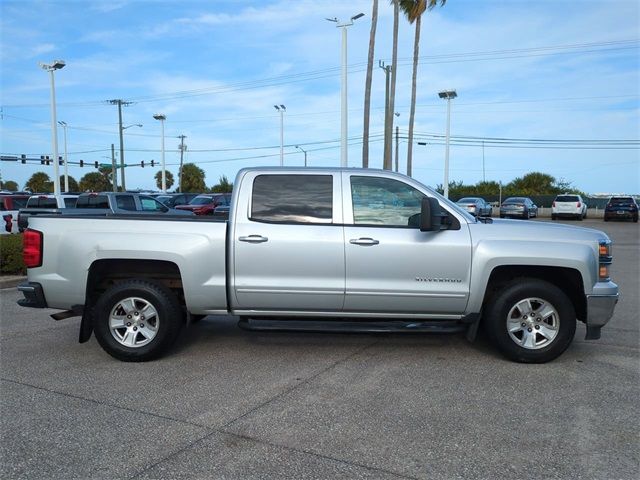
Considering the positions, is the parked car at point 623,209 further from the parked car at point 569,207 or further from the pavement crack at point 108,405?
the pavement crack at point 108,405

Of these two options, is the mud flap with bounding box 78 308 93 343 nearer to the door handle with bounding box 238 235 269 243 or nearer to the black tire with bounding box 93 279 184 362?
the black tire with bounding box 93 279 184 362

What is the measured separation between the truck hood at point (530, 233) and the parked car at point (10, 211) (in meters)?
16.4

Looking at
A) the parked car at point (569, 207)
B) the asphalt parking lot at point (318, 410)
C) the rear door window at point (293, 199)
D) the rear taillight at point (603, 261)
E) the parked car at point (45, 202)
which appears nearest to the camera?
the asphalt parking lot at point (318, 410)

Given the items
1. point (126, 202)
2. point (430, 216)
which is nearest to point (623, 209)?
point (126, 202)

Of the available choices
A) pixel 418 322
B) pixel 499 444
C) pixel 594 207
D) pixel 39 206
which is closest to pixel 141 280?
pixel 418 322

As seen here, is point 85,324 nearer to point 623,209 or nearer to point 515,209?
point 515,209

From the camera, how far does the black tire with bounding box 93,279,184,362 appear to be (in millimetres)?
5465

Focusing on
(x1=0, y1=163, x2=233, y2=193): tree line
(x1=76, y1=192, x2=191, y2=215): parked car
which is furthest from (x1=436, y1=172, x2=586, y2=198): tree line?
(x1=76, y1=192, x2=191, y2=215): parked car

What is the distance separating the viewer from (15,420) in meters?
4.12

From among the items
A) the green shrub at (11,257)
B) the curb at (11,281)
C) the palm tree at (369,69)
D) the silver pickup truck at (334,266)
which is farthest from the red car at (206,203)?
the silver pickup truck at (334,266)

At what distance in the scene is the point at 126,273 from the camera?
5.75 m

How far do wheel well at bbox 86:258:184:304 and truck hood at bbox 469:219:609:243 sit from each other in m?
3.09

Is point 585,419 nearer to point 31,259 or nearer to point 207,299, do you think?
point 207,299

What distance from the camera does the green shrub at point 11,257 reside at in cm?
1044
